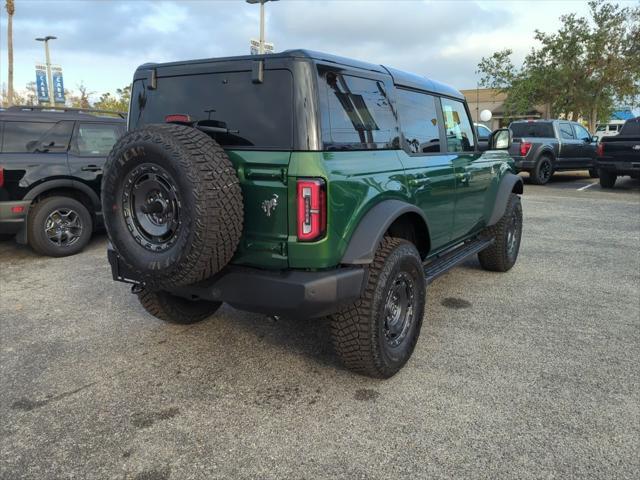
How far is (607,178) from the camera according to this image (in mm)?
13094

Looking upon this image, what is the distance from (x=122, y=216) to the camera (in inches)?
113

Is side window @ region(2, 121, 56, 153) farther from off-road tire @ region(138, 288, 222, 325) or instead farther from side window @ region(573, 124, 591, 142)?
side window @ region(573, 124, 591, 142)

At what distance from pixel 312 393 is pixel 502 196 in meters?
3.20

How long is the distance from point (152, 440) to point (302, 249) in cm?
124

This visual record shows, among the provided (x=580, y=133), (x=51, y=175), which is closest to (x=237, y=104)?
(x=51, y=175)

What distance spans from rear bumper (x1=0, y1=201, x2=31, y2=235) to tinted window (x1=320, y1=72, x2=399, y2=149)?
15.3ft

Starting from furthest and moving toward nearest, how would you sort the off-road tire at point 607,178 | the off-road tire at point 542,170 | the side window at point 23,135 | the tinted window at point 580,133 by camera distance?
the tinted window at point 580,133, the off-road tire at point 542,170, the off-road tire at point 607,178, the side window at point 23,135

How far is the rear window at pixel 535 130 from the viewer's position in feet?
46.0

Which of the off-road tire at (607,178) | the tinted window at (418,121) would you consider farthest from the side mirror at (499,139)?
the off-road tire at (607,178)

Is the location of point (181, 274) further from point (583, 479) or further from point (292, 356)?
point (583, 479)

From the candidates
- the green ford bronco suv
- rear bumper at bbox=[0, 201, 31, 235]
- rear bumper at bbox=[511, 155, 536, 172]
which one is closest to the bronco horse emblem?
the green ford bronco suv

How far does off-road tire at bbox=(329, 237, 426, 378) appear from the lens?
287cm

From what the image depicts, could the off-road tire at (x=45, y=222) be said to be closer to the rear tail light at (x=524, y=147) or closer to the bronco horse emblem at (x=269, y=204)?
the bronco horse emblem at (x=269, y=204)

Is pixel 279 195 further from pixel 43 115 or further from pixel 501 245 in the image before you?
pixel 43 115
